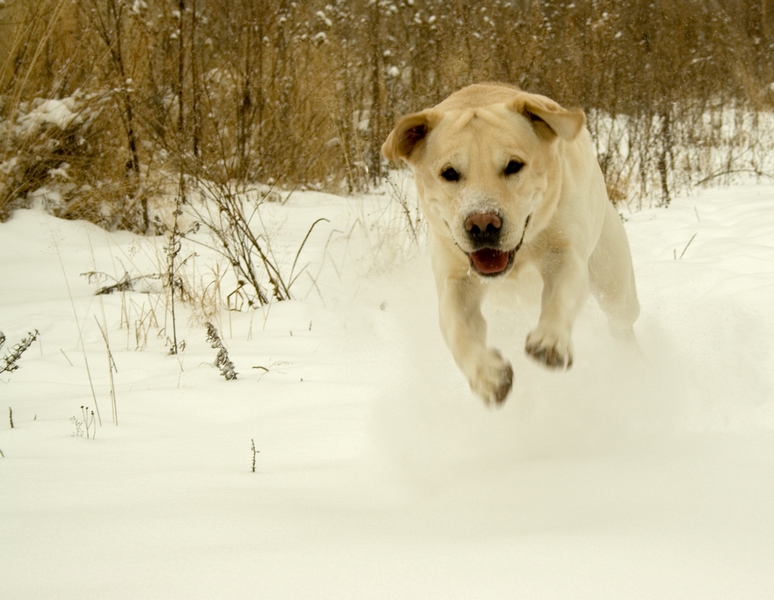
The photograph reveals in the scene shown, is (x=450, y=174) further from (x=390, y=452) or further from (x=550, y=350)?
(x=390, y=452)

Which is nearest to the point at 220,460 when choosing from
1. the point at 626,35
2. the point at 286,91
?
the point at 286,91

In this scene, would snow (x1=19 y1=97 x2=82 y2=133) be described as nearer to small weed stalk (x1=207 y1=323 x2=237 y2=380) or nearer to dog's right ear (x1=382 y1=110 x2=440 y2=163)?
small weed stalk (x1=207 y1=323 x2=237 y2=380)

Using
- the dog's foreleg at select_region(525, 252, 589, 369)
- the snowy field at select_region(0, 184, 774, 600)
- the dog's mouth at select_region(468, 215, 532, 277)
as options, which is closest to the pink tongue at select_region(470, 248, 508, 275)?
the dog's mouth at select_region(468, 215, 532, 277)

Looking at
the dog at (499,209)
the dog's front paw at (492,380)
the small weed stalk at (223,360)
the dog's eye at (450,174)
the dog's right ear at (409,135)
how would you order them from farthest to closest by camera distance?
the small weed stalk at (223,360) < the dog's right ear at (409,135) < the dog's eye at (450,174) < the dog at (499,209) < the dog's front paw at (492,380)

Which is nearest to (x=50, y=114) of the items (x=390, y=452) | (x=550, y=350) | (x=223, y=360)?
(x=223, y=360)

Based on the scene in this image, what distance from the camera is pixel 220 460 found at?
258cm

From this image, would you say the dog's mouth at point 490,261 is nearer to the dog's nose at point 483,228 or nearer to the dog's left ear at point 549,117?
the dog's nose at point 483,228

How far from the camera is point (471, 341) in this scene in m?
2.81

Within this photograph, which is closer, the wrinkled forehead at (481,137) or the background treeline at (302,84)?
the wrinkled forehead at (481,137)

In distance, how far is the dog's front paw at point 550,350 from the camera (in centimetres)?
259

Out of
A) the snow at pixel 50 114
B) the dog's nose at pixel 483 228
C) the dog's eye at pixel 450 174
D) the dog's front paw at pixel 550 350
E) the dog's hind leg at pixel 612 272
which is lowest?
the dog's front paw at pixel 550 350

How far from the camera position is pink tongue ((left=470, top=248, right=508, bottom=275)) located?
112 inches

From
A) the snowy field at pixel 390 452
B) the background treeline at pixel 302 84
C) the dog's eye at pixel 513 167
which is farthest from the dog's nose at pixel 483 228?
the background treeline at pixel 302 84

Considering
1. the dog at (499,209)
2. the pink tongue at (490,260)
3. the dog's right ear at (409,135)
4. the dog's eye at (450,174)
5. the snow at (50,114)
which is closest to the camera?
the dog at (499,209)
